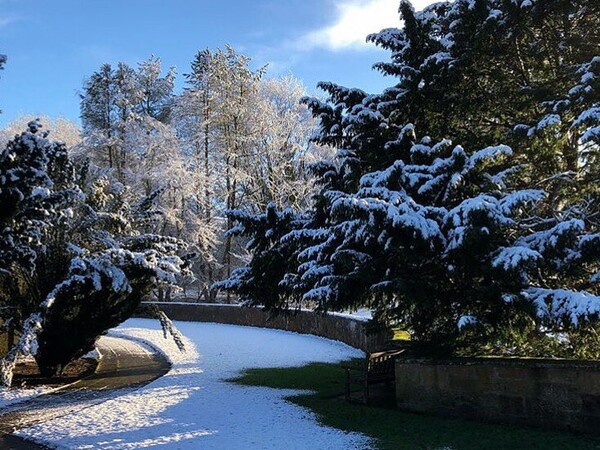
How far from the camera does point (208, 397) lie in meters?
10.4

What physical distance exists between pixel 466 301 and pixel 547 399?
5.57 feet

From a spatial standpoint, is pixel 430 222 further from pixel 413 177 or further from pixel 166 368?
pixel 166 368

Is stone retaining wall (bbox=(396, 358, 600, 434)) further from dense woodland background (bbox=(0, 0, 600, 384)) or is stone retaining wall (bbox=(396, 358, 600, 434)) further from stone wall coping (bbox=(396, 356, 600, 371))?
dense woodland background (bbox=(0, 0, 600, 384))

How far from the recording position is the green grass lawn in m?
6.85

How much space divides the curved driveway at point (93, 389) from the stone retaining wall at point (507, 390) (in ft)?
18.9

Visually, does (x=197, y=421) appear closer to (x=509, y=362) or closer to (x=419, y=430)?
(x=419, y=430)

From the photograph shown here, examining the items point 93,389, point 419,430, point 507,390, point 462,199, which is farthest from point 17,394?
point 462,199

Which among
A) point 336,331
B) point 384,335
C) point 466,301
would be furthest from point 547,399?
point 336,331

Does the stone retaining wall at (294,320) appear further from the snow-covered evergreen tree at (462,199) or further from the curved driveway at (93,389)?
the curved driveway at (93,389)

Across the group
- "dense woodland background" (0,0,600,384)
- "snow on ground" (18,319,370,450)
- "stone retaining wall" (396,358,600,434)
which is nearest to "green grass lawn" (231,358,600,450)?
"stone retaining wall" (396,358,600,434)

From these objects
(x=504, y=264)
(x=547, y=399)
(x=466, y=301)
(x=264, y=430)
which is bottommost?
(x=264, y=430)

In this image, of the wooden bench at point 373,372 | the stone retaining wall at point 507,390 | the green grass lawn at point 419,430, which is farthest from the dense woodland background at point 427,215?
the green grass lawn at point 419,430

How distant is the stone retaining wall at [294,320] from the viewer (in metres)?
17.2

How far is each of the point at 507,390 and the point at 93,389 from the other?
27.7 ft
